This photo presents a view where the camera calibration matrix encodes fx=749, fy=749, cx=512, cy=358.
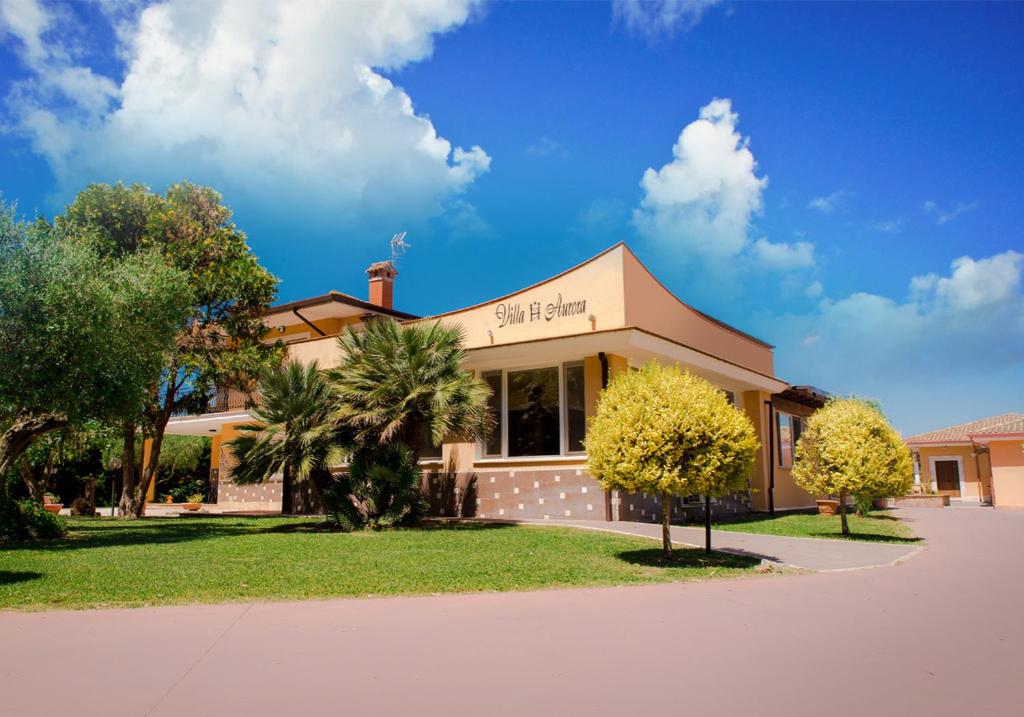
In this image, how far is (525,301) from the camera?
59.1ft

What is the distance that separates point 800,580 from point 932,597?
1.63m

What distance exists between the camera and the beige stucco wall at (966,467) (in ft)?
140

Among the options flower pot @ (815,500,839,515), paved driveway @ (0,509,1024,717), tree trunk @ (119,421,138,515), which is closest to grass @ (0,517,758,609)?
paved driveway @ (0,509,1024,717)

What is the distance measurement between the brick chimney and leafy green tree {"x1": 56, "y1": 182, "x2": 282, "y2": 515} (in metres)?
8.09

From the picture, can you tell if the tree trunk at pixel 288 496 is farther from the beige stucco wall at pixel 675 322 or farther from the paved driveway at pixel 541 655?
the paved driveway at pixel 541 655

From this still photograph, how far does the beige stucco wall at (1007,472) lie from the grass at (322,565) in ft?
98.2

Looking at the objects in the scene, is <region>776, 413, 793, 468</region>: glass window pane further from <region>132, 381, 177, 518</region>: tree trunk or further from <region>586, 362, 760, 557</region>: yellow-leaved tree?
<region>132, 381, 177, 518</region>: tree trunk

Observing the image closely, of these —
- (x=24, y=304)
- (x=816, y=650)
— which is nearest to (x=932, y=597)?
(x=816, y=650)

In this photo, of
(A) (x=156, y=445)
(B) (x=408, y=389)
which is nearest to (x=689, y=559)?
(B) (x=408, y=389)

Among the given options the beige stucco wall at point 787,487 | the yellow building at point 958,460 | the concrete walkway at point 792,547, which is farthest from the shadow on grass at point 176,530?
the yellow building at point 958,460

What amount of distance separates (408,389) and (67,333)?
20.4 ft

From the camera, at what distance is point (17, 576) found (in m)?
9.45

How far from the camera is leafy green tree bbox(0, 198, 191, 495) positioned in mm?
12555

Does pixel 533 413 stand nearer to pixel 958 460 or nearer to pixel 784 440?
pixel 784 440
